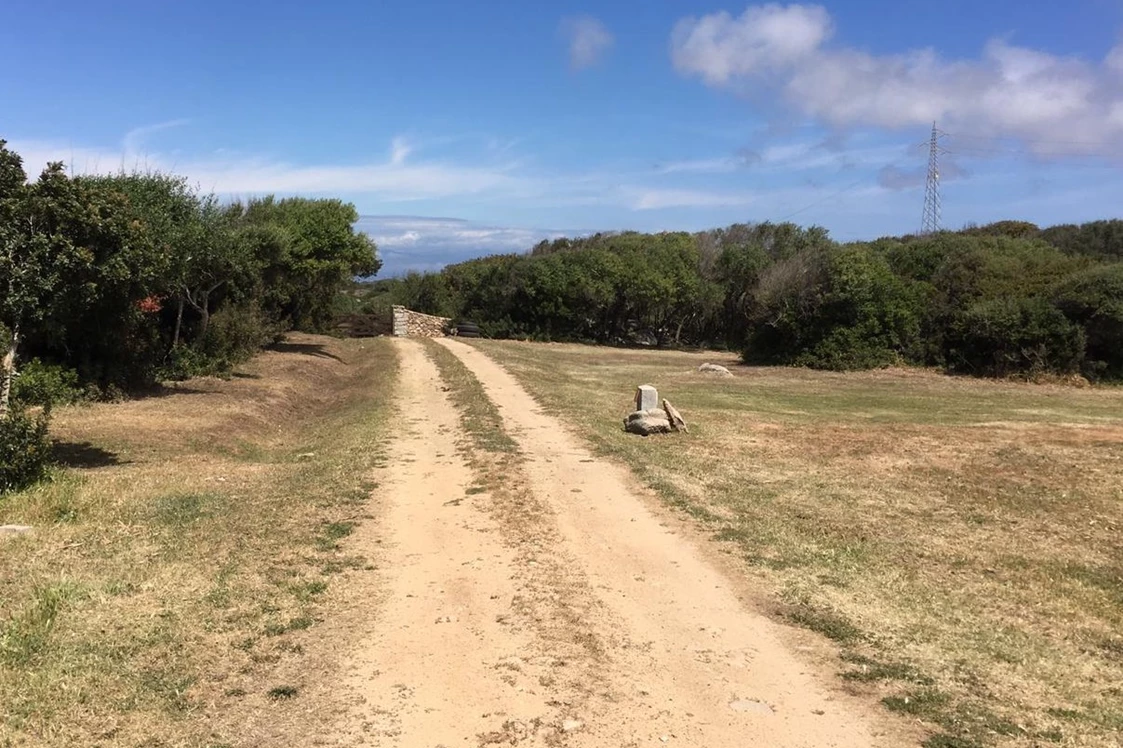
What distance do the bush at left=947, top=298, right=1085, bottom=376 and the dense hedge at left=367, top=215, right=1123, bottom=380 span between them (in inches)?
2.1

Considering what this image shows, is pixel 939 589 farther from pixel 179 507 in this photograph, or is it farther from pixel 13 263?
pixel 13 263

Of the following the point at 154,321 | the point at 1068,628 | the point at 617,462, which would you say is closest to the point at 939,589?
the point at 1068,628

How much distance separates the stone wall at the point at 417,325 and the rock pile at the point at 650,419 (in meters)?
31.2

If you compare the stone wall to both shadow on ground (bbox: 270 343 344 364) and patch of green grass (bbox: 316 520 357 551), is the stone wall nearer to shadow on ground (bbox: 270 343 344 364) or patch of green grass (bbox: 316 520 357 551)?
shadow on ground (bbox: 270 343 344 364)

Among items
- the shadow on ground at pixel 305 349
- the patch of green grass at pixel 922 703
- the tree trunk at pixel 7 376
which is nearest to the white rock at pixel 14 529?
the tree trunk at pixel 7 376

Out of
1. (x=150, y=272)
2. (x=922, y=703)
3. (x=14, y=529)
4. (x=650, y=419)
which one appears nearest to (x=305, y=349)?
(x=650, y=419)

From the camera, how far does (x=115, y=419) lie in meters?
16.0

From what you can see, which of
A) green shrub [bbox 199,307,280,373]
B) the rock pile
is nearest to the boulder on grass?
the rock pile

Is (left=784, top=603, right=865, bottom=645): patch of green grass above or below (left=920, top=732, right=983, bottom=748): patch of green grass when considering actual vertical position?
above

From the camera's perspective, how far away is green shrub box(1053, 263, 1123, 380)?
1202 inches

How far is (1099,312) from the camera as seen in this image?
99.6 feet

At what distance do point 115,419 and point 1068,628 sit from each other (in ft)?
52.5

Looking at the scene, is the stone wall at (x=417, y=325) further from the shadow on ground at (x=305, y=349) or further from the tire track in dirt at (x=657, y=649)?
the tire track in dirt at (x=657, y=649)

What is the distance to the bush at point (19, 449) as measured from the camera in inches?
372
